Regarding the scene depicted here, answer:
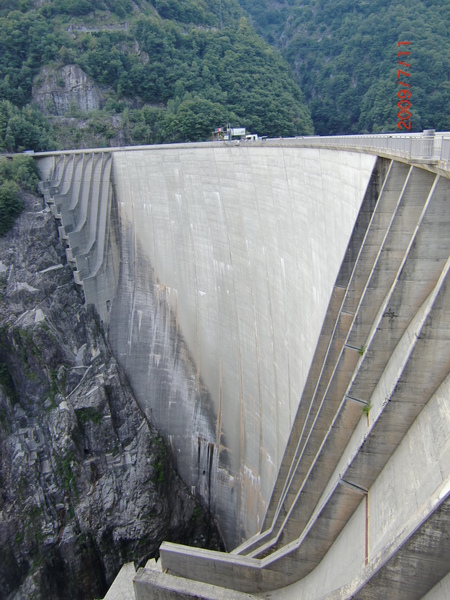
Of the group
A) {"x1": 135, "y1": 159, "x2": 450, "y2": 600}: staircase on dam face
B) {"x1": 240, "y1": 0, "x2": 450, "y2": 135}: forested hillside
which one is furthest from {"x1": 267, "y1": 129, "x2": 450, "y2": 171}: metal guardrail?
{"x1": 240, "y1": 0, "x2": 450, "y2": 135}: forested hillside

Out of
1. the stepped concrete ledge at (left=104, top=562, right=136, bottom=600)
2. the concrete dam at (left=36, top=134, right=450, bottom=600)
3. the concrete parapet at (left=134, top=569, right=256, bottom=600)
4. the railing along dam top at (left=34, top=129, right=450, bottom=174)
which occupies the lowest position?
the stepped concrete ledge at (left=104, top=562, right=136, bottom=600)

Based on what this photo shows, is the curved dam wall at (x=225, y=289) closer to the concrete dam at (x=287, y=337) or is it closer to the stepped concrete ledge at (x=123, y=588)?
the concrete dam at (x=287, y=337)

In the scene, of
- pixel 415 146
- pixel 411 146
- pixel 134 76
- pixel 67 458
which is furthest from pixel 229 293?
pixel 134 76

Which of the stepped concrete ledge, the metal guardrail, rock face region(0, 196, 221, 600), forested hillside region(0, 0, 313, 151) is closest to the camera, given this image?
the metal guardrail

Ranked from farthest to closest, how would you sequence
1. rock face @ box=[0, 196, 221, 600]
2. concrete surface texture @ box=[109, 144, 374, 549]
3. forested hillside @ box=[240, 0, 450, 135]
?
forested hillside @ box=[240, 0, 450, 135]
rock face @ box=[0, 196, 221, 600]
concrete surface texture @ box=[109, 144, 374, 549]

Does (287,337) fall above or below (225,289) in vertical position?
above

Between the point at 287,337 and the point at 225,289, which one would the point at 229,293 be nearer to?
the point at 225,289

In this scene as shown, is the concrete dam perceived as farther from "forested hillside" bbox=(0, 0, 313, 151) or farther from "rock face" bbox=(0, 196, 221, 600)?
"forested hillside" bbox=(0, 0, 313, 151)
